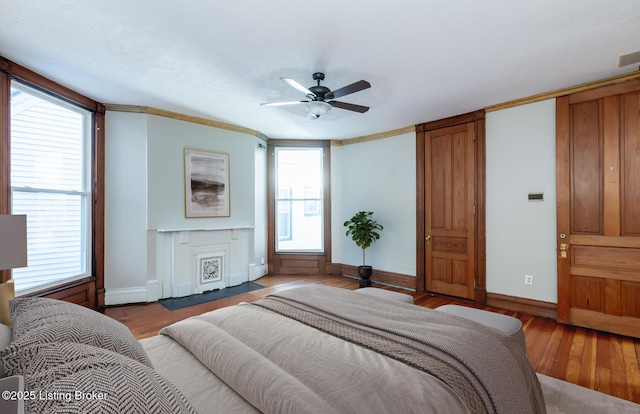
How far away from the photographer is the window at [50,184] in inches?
117

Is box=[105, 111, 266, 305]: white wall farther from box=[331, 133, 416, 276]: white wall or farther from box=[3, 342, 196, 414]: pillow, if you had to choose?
box=[3, 342, 196, 414]: pillow

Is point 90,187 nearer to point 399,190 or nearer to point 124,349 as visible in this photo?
point 124,349

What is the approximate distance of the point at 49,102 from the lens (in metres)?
3.29

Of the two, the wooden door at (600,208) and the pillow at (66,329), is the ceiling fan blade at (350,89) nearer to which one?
the pillow at (66,329)

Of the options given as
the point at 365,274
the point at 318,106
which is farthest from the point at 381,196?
the point at 318,106

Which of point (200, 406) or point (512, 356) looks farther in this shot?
point (512, 356)

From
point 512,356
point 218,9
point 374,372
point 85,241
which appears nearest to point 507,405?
point 512,356

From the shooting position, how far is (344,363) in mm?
1152

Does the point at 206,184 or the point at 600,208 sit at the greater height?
the point at 206,184

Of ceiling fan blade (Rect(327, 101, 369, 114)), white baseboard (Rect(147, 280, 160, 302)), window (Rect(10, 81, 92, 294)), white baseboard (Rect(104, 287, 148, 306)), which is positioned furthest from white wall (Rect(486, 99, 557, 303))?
window (Rect(10, 81, 92, 294))

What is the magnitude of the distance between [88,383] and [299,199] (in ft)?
17.5

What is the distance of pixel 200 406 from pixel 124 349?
0.32 metres

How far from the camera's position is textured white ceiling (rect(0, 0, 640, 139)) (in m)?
2.07

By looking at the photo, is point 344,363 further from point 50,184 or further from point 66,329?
point 50,184
